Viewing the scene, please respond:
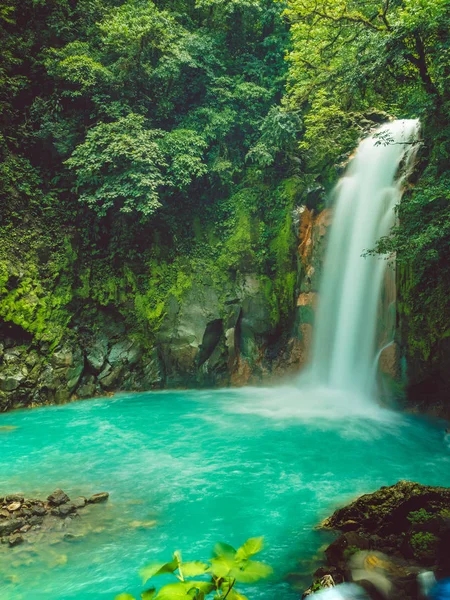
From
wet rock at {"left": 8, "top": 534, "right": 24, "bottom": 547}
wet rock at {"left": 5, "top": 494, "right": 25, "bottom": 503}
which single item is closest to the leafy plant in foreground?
wet rock at {"left": 8, "top": 534, "right": 24, "bottom": 547}

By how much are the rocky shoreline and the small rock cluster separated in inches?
128

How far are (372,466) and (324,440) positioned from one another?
1.24m

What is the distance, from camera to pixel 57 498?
584 cm

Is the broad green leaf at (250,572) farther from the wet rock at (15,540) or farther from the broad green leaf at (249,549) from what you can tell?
the wet rock at (15,540)

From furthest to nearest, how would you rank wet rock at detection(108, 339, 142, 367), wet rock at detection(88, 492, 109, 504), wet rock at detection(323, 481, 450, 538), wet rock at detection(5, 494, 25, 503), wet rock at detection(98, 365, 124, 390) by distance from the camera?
wet rock at detection(108, 339, 142, 367)
wet rock at detection(98, 365, 124, 390)
wet rock at detection(88, 492, 109, 504)
wet rock at detection(5, 494, 25, 503)
wet rock at detection(323, 481, 450, 538)

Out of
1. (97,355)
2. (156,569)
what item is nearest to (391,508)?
(156,569)

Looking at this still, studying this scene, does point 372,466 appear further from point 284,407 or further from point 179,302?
point 179,302

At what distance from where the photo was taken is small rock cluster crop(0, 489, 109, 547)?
5258mm

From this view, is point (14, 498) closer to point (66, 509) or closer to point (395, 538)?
point (66, 509)

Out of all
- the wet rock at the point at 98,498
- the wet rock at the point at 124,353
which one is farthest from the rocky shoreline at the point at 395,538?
the wet rock at the point at 124,353

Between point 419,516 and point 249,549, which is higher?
point 249,549

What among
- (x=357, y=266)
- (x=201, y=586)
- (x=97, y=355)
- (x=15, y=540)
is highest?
(x=357, y=266)

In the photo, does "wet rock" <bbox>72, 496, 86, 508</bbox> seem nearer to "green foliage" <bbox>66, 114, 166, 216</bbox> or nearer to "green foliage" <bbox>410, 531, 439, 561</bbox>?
"green foliage" <bbox>410, 531, 439, 561</bbox>

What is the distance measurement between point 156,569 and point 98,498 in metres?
5.06
